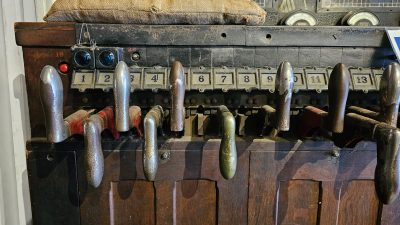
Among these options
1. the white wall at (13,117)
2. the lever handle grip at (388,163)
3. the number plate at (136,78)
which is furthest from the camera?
the white wall at (13,117)

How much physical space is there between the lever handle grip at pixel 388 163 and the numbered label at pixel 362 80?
10.8 inches

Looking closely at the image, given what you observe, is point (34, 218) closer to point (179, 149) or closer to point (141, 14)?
point (179, 149)

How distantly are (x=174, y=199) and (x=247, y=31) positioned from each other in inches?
16.0

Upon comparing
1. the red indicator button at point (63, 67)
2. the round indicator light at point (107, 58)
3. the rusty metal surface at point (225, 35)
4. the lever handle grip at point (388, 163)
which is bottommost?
the lever handle grip at point (388, 163)

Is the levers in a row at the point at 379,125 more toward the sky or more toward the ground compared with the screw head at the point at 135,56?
more toward the ground

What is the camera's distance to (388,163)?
50cm

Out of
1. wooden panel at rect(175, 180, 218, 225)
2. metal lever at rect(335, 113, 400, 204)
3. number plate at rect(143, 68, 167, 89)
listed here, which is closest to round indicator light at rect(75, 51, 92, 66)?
number plate at rect(143, 68, 167, 89)

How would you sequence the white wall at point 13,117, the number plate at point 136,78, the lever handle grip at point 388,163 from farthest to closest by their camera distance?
1. the white wall at point 13,117
2. the number plate at point 136,78
3. the lever handle grip at point 388,163

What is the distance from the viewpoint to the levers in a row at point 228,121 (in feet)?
1.69

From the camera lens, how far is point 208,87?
29.1 inches

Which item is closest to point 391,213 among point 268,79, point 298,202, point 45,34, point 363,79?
point 298,202

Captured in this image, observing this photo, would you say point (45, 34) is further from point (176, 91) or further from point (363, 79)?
point (363, 79)

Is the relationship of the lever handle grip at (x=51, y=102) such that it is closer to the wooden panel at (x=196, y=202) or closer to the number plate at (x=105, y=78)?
the number plate at (x=105, y=78)

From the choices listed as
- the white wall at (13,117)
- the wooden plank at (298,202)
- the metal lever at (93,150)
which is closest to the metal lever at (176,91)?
the metal lever at (93,150)
